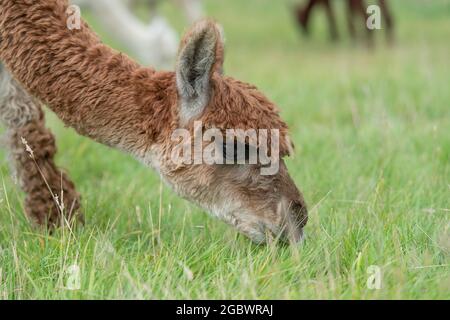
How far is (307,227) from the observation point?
3.51 meters

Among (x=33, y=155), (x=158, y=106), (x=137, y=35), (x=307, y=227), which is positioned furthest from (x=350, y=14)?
(x=158, y=106)

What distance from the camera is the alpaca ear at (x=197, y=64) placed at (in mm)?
2801

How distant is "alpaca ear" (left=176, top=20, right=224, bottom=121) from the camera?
280 centimetres

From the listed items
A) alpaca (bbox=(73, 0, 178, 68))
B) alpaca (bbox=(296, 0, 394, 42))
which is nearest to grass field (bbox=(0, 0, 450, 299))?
alpaca (bbox=(73, 0, 178, 68))

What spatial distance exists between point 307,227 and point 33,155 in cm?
131

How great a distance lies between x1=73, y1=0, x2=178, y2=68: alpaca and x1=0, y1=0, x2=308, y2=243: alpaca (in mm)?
4991

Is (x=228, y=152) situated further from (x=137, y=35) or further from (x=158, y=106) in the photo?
(x=137, y=35)

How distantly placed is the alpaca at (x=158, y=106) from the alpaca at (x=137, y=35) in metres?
4.99

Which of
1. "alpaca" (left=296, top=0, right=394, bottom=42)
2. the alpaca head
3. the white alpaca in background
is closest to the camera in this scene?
the alpaca head

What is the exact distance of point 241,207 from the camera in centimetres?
302

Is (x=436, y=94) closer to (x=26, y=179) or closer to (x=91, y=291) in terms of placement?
(x=26, y=179)

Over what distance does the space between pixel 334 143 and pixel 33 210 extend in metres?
2.42

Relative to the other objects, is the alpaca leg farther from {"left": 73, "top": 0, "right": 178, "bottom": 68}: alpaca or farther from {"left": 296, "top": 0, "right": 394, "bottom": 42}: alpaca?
{"left": 296, "top": 0, "right": 394, "bottom": 42}: alpaca

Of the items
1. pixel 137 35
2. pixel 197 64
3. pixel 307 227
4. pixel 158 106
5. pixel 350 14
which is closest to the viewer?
pixel 197 64
